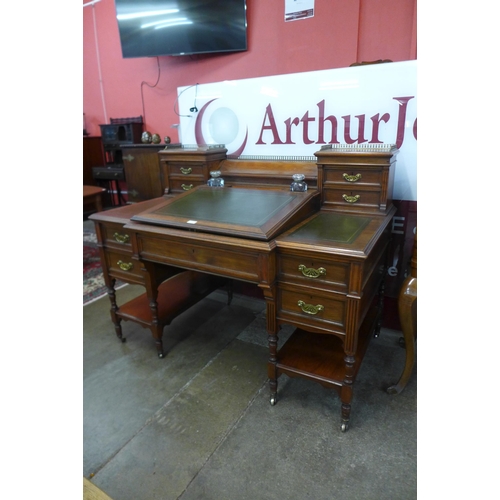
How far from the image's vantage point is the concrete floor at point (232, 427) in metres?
1.38

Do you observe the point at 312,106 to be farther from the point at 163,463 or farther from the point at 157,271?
the point at 163,463

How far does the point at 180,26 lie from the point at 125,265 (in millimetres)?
2442

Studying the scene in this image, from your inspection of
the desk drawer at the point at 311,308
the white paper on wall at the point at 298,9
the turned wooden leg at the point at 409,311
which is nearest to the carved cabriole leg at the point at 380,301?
the turned wooden leg at the point at 409,311

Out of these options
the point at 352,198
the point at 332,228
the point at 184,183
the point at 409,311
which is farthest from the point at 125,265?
the point at 409,311

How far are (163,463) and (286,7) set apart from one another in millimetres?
3123

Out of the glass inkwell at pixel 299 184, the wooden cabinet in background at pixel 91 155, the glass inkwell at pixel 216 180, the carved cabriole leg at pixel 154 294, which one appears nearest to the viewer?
the glass inkwell at pixel 299 184

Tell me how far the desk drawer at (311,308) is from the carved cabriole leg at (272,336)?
0.03 metres

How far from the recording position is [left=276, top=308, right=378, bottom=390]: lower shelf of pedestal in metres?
1.62

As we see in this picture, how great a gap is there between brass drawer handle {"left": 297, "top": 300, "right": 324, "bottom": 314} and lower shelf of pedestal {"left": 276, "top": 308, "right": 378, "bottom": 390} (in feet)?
0.72

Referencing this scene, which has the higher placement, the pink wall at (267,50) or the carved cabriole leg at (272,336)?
the pink wall at (267,50)

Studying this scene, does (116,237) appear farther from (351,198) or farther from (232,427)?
(351,198)

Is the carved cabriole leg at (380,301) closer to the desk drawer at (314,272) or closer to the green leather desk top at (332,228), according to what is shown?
the green leather desk top at (332,228)

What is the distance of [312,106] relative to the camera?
2.12m
